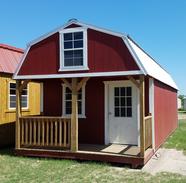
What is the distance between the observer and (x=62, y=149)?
1087 cm

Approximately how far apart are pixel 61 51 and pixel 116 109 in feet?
10.3

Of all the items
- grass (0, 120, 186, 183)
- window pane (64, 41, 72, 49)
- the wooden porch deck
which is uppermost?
window pane (64, 41, 72, 49)

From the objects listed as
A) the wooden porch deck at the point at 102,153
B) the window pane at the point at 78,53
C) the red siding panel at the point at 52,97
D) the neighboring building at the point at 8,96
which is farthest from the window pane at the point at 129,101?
the neighboring building at the point at 8,96

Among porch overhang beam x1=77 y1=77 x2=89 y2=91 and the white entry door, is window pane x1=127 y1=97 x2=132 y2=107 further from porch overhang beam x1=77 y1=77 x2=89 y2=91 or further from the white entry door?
porch overhang beam x1=77 y1=77 x2=89 y2=91

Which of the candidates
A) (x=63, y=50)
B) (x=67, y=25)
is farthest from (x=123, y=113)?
(x=67, y=25)

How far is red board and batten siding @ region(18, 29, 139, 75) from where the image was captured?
9.94 m

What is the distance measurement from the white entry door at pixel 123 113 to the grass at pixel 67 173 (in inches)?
97.2

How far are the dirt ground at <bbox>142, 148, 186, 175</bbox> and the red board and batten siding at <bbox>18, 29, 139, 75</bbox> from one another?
118 inches

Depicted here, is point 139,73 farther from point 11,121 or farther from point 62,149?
point 11,121

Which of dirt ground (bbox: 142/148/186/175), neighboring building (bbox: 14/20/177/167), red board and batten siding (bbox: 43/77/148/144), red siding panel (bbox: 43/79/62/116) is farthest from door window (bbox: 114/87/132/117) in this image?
red siding panel (bbox: 43/79/62/116)

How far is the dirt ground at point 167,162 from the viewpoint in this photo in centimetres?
910

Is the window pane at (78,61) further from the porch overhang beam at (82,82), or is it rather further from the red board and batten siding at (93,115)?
the red board and batten siding at (93,115)

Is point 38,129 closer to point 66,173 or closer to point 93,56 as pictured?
point 66,173

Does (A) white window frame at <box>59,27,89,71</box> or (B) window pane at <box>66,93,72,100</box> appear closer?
(A) white window frame at <box>59,27,89,71</box>
